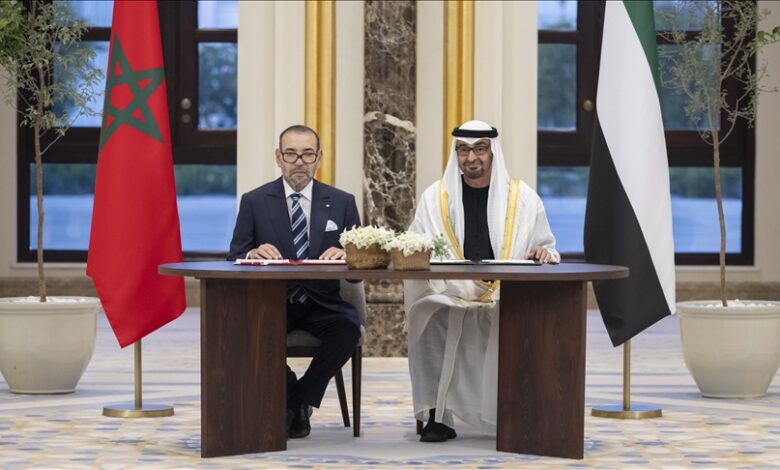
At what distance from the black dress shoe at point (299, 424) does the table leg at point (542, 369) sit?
881 millimetres

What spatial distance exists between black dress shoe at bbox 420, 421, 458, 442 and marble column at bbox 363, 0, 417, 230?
354 cm

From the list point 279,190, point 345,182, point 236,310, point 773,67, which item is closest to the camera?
point 236,310

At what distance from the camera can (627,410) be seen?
7.11 meters

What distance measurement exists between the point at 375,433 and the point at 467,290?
758 millimetres

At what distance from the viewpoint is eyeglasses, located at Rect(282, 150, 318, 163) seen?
654 centimetres

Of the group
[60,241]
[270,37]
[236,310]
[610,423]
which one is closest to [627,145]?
[610,423]

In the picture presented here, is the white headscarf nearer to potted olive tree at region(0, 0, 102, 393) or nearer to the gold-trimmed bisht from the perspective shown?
the gold-trimmed bisht

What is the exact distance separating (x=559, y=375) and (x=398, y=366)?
3375 millimetres

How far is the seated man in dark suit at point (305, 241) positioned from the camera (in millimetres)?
6332

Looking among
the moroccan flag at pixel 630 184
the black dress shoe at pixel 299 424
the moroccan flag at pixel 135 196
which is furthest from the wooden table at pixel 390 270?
the moroccan flag at pixel 630 184

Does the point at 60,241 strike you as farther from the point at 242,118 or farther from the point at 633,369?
the point at 633,369

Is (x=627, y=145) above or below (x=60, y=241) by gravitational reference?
above

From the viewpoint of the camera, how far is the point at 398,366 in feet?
30.2

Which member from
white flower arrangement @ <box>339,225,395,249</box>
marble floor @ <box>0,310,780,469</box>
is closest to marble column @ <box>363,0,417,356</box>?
marble floor @ <box>0,310,780,469</box>
